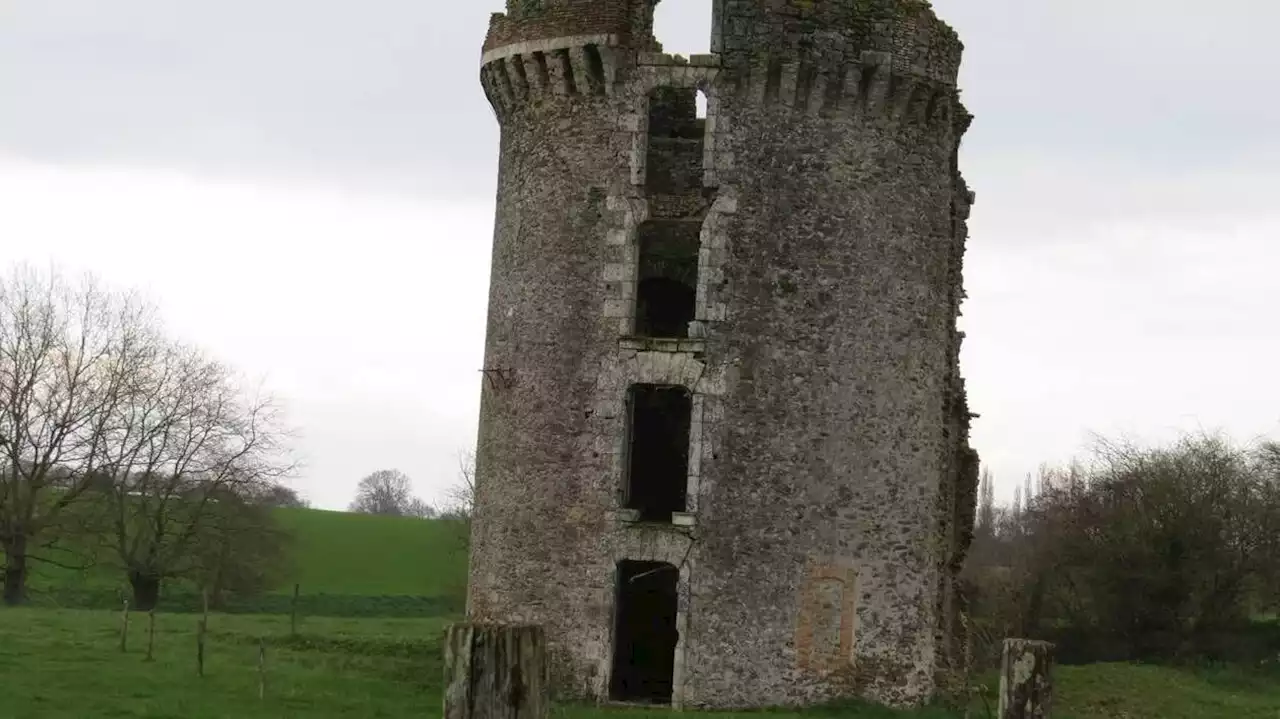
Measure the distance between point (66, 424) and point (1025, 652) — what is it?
108 ft

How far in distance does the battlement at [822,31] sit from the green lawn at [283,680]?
8317 millimetres

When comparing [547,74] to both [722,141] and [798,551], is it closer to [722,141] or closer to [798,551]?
[722,141]

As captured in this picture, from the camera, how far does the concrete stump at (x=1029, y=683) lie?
857cm

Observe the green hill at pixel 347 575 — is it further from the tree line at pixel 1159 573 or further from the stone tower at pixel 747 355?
the stone tower at pixel 747 355

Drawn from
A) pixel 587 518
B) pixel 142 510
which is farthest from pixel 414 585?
pixel 587 518

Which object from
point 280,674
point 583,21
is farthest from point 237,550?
point 583,21

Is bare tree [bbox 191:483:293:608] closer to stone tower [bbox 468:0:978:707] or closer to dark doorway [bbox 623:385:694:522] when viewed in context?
dark doorway [bbox 623:385:694:522]

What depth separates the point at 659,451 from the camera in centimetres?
2162

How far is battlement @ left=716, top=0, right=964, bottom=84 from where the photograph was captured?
58.9 ft

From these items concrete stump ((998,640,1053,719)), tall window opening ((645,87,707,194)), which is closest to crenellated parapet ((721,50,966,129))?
tall window opening ((645,87,707,194))

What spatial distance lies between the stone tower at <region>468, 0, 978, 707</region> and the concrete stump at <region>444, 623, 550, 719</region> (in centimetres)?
1157

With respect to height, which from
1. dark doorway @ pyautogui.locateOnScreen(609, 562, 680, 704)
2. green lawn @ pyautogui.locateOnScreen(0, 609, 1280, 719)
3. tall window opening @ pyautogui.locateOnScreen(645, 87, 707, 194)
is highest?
tall window opening @ pyautogui.locateOnScreen(645, 87, 707, 194)

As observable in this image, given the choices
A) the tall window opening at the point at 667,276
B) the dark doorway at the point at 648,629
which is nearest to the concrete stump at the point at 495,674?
the tall window opening at the point at 667,276

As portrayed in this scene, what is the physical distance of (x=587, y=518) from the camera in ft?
58.7
